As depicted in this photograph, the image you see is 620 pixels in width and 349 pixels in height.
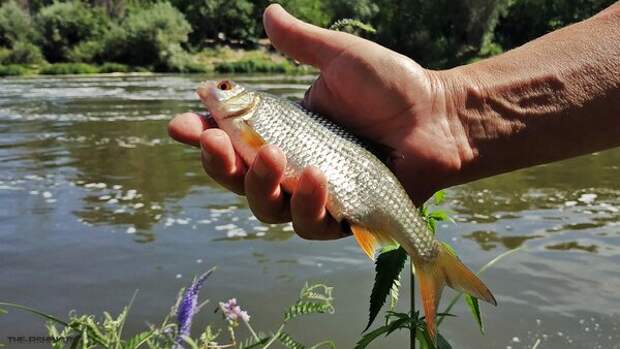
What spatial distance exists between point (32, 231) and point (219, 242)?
2447mm

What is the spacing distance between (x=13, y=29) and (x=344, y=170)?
6679 cm

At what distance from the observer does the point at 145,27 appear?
61.8 metres

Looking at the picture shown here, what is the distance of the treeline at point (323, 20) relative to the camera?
58.7 meters

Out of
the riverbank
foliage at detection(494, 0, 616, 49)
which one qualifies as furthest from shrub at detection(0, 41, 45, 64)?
foliage at detection(494, 0, 616, 49)

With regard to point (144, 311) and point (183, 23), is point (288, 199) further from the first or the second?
point (183, 23)

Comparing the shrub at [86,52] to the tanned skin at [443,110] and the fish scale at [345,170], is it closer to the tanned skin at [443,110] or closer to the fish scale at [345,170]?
the tanned skin at [443,110]

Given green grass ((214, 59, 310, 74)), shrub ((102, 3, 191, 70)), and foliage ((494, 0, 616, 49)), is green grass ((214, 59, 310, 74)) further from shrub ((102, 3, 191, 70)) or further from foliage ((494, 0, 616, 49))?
foliage ((494, 0, 616, 49))

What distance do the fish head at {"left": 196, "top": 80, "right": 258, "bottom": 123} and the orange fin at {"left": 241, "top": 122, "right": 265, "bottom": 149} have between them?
6 centimetres

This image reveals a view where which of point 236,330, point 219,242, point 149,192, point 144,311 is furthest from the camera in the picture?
point 149,192

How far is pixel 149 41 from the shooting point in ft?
200

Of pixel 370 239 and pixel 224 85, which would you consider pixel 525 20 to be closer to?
pixel 224 85

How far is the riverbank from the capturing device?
51625 mm

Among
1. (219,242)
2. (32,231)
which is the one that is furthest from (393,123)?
(32,231)

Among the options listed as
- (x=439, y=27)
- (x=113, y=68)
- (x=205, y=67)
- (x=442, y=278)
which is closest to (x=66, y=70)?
(x=113, y=68)
